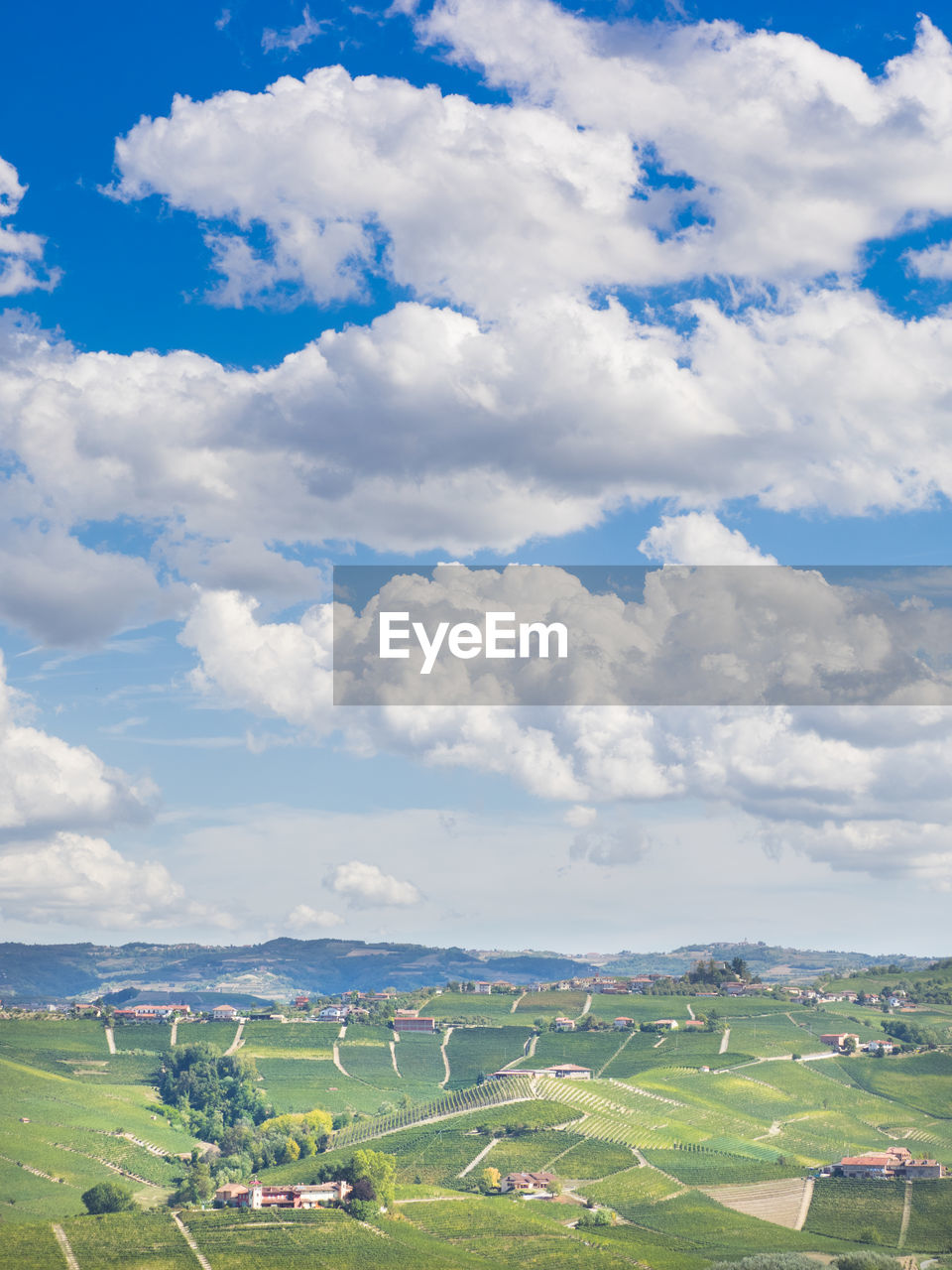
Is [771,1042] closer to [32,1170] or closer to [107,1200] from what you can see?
[32,1170]

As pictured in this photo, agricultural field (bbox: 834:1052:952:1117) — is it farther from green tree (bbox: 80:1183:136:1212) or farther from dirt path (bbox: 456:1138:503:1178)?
green tree (bbox: 80:1183:136:1212)

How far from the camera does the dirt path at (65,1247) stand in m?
93.9

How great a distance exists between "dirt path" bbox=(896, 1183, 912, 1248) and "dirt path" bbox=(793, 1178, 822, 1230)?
25.5ft

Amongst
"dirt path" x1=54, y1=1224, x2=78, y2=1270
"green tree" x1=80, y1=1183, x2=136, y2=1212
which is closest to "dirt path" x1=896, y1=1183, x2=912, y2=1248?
"green tree" x1=80, y1=1183, x2=136, y2=1212

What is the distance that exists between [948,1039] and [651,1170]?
282 ft

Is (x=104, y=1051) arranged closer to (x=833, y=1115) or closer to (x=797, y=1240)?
(x=833, y=1115)

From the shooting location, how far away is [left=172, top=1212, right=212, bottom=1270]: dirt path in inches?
3768

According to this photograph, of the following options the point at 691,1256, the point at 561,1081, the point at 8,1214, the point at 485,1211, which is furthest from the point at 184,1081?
the point at 691,1256

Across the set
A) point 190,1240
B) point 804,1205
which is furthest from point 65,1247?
point 804,1205

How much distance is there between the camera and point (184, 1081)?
559ft

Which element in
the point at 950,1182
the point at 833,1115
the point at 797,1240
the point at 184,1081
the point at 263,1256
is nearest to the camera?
the point at 263,1256

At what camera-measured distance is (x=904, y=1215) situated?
376 feet

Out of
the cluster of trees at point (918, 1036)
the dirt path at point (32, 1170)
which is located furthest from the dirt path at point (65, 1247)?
the cluster of trees at point (918, 1036)

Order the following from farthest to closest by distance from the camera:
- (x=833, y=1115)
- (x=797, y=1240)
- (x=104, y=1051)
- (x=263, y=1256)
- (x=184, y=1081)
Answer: (x=104, y=1051) → (x=184, y=1081) → (x=833, y=1115) → (x=797, y=1240) → (x=263, y=1256)
